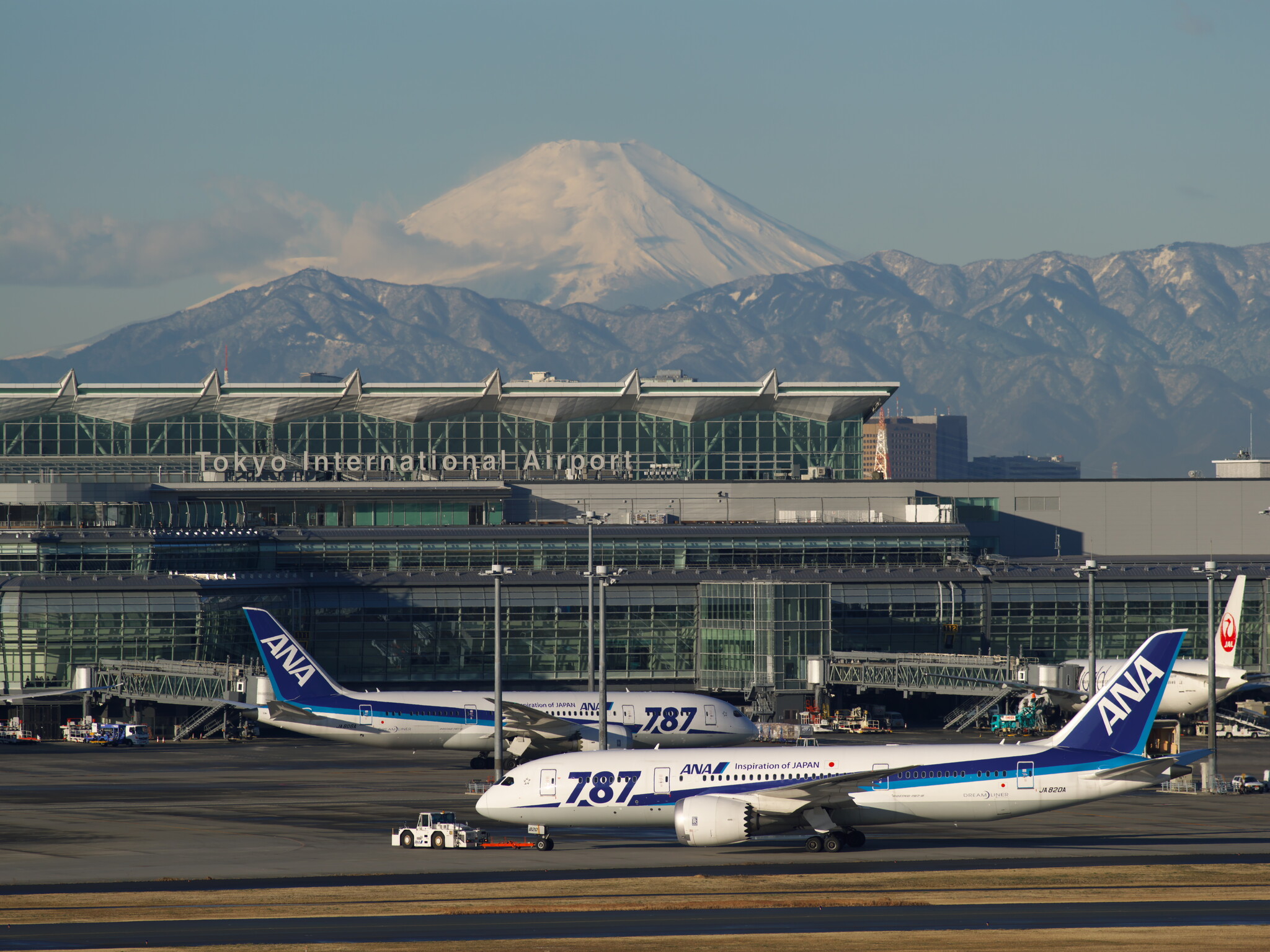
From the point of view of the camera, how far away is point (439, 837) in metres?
57.1

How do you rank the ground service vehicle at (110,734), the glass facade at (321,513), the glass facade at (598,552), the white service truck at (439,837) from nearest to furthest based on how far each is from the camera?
1. the white service truck at (439,837)
2. the ground service vehicle at (110,734)
3. the glass facade at (598,552)
4. the glass facade at (321,513)

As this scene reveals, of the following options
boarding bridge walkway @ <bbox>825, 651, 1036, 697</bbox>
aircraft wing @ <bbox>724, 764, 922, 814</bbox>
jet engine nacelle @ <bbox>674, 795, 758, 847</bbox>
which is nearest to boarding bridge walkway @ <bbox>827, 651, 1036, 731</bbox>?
boarding bridge walkway @ <bbox>825, 651, 1036, 697</bbox>

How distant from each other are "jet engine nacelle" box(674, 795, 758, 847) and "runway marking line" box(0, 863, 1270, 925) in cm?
372

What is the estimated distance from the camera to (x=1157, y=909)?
43531 mm

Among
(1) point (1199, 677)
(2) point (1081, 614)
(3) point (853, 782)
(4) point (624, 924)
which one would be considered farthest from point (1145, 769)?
(2) point (1081, 614)

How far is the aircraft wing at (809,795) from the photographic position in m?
53.8

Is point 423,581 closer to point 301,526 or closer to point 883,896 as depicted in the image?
point 301,526

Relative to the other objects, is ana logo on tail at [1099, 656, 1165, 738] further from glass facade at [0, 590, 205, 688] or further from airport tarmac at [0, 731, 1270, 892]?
glass facade at [0, 590, 205, 688]

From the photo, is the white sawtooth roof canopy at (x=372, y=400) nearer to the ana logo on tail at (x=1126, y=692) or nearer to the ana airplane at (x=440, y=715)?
the ana airplane at (x=440, y=715)

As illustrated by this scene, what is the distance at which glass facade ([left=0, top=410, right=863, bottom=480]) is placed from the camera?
170m

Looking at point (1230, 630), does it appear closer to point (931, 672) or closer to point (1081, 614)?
point (931, 672)

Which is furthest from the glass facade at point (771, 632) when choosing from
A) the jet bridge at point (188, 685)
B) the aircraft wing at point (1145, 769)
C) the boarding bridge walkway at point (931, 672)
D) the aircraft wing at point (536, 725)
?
the aircraft wing at point (1145, 769)

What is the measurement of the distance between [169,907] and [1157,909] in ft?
91.3

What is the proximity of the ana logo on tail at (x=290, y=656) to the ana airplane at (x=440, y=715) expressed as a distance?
0.04 m
